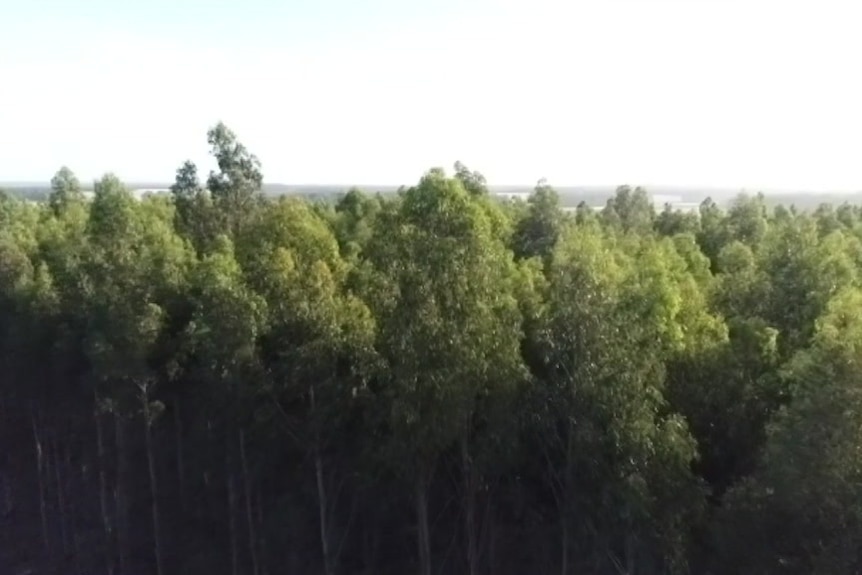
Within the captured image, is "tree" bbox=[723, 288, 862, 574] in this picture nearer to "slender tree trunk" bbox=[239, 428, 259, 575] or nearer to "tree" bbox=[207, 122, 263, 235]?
"slender tree trunk" bbox=[239, 428, 259, 575]

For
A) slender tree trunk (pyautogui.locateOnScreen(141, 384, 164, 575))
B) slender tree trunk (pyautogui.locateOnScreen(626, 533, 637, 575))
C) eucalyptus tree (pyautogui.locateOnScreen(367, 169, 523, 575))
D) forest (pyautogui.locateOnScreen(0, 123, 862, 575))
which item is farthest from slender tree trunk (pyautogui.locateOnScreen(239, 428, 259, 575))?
slender tree trunk (pyautogui.locateOnScreen(626, 533, 637, 575))

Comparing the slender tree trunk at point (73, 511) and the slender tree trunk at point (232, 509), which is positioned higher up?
the slender tree trunk at point (232, 509)

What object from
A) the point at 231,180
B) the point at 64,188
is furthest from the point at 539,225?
the point at 64,188

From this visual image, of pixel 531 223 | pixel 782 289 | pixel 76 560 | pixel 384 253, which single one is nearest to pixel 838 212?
pixel 531 223

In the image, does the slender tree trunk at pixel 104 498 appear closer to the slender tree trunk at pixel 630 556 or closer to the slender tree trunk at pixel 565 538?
the slender tree trunk at pixel 565 538

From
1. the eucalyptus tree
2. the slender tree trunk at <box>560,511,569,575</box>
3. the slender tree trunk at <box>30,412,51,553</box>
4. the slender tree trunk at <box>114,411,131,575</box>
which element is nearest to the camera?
the eucalyptus tree

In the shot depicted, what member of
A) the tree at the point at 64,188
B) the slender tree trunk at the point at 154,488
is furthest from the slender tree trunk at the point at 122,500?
the tree at the point at 64,188
